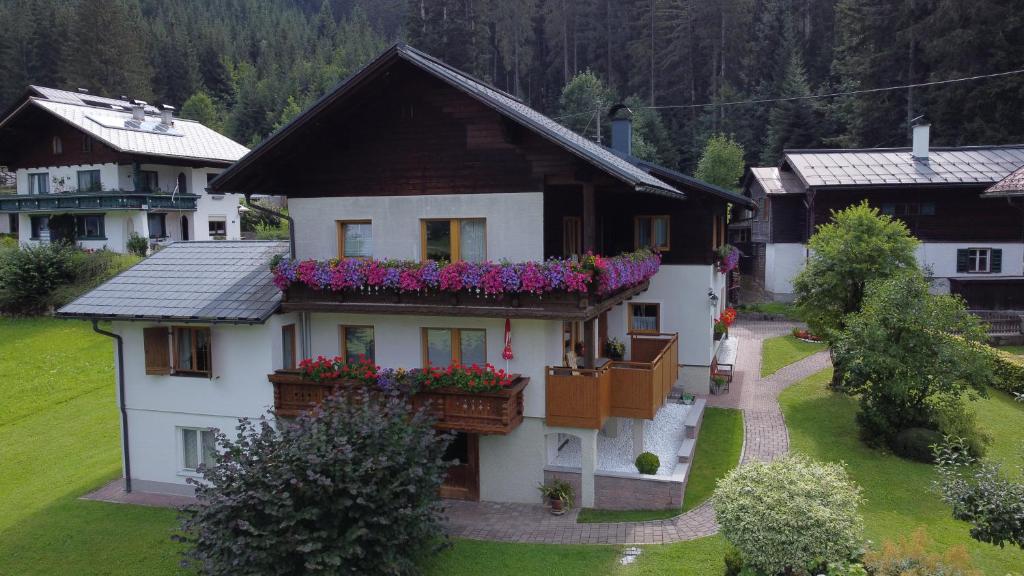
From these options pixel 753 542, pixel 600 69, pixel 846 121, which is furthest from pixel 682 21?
pixel 753 542

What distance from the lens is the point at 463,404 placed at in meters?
16.0

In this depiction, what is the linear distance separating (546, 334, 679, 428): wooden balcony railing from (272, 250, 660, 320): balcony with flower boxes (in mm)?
1546

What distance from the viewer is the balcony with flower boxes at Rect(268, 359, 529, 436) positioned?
15773 mm

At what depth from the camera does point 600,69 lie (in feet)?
255

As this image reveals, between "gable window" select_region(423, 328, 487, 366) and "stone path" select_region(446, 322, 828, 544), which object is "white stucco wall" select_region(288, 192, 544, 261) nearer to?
"gable window" select_region(423, 328, 487, 366)

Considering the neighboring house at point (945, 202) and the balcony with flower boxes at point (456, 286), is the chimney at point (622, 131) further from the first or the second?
the neighboring house at point (945, 202)

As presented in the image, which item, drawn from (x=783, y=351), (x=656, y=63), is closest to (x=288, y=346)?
(x=783, y=351)

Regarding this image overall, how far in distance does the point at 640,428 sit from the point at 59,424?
61.8ft

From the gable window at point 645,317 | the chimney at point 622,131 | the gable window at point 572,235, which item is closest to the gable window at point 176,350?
the gable window at point 572,235

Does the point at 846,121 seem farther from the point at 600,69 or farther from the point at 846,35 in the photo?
the point at 600,69

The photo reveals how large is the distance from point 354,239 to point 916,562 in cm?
1328

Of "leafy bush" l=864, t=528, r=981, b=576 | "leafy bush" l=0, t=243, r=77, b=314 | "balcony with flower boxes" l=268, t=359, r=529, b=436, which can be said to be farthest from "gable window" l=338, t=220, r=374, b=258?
"leafy bush" l=0, t=243, r=77, b=314

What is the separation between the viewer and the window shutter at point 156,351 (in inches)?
716

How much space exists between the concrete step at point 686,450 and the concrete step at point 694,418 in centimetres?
33
